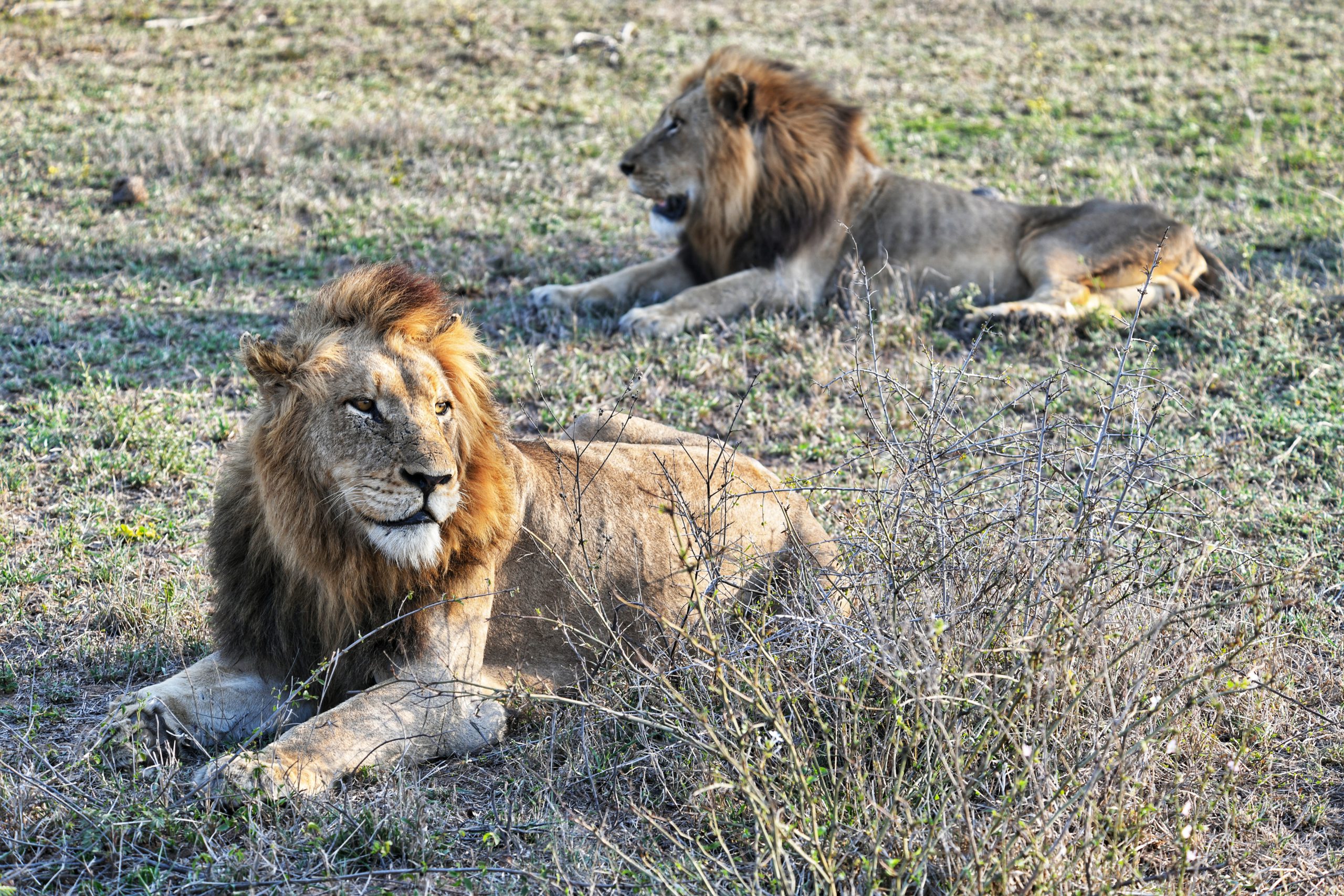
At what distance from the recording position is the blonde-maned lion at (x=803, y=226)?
7863mm

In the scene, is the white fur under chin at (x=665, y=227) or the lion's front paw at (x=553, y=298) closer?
the lion's front paw at (x=553, y=298)

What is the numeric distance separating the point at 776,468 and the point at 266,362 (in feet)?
9.80

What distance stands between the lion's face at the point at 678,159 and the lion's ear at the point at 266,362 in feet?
15.4

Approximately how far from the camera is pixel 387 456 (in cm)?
351

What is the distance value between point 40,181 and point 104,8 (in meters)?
7.00

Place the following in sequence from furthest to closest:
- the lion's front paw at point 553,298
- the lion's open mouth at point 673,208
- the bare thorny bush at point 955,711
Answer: the lion's open mouth at point 673,208
the lion's front paw at point 553,298
the bare thorny bush at point 955,711

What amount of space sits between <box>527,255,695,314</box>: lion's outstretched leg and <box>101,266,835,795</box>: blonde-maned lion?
3.63m

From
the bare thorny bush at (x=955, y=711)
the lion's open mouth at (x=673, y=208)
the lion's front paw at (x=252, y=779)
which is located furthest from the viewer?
the lion's open mouth at (x=673, y=208)

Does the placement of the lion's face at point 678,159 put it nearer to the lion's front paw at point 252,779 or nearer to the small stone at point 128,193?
the small stone at point 128,193

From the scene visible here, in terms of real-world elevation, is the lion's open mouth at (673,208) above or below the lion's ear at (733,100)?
below

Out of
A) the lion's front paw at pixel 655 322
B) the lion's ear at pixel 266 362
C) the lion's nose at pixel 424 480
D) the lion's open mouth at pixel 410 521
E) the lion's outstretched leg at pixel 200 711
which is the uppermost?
the lion's ear at pixel 266 362

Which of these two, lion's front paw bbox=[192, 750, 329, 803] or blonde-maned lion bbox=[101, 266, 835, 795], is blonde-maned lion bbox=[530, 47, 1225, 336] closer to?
blonde-maned lion bbox=[101, 266, 835, 795]

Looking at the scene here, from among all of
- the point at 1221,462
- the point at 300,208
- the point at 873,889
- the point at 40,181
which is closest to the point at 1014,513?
the point at 873,889

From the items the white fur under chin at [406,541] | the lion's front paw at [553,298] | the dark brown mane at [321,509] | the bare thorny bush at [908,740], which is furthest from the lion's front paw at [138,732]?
the lion's front paw at [553,298]
